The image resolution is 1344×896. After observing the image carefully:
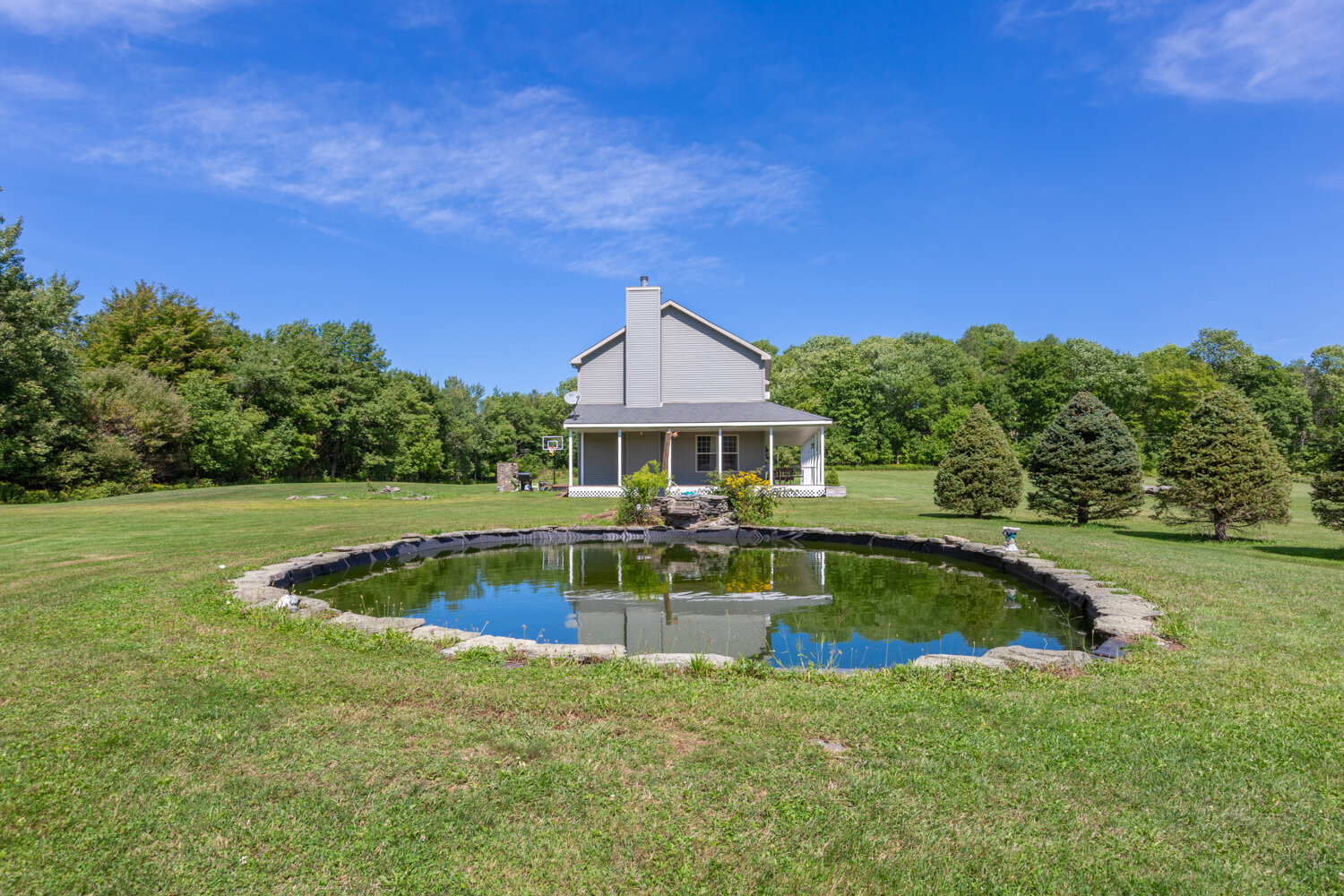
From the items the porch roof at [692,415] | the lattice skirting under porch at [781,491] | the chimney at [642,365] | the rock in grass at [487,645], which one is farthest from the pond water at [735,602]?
the chimney at [642,365]

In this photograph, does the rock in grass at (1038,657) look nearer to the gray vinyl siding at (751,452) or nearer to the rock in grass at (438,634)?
the rock in grass at (438,634)

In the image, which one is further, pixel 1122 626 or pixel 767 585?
pixel 767 585

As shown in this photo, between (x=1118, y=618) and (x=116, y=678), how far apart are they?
7.55 m

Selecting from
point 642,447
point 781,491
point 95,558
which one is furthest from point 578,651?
point 642,447

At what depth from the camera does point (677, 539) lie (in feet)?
43.7

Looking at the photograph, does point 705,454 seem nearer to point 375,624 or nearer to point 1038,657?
point 375,624

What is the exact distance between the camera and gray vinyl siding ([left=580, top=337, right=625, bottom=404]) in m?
24.7

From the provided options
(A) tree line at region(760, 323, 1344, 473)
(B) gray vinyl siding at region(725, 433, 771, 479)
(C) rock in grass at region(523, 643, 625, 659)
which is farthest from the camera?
(A) tree line at region(760, 323, 1344, 473)

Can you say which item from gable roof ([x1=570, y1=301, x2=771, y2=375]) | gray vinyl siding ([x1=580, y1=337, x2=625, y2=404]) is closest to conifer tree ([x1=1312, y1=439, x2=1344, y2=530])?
gable roof ([x1=570, y1=301, x2=771, y2=375])

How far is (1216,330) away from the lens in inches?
1955

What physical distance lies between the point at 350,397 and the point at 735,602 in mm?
36772

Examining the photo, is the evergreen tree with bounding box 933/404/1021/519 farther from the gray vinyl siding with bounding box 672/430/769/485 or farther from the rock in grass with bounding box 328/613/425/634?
the rock in grass with bounding box 328/613/425/634

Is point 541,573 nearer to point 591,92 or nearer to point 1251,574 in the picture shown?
point 1251,574

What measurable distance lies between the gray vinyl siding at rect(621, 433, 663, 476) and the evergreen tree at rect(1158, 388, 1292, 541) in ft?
50.4
